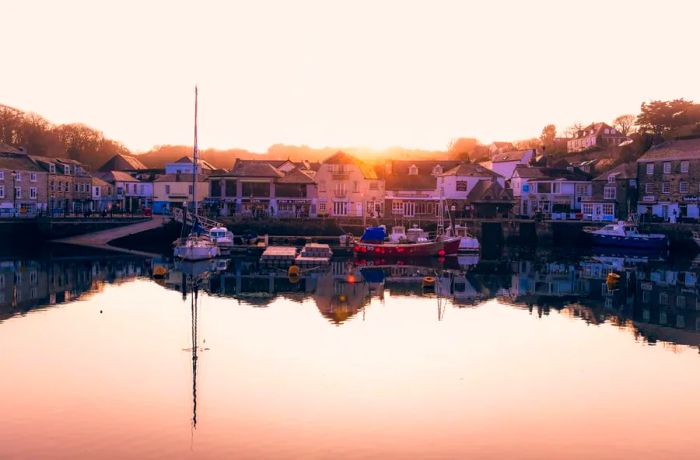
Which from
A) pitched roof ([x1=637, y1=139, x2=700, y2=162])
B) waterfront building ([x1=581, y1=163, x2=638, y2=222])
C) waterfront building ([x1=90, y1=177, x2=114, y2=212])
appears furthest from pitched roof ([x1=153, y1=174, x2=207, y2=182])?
pitched roof ([x1=637, y1=139, x2=700, y2=162])

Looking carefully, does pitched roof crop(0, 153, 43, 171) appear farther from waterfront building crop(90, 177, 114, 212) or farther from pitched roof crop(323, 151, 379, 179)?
pitched roof crop(323, 151, 379, 179)

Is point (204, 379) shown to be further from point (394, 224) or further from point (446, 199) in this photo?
point (446, 199)

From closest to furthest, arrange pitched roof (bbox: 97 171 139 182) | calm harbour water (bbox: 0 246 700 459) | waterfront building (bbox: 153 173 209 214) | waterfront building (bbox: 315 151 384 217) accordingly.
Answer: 1. calm harbour water (bbox: 0 246 700 459)
2. waterfront building (bbox: 315 151 384 217)
3. waterfront building (bbox: 153 173 209 214)
4. pitched roof (bbox: 97 171 139 182)

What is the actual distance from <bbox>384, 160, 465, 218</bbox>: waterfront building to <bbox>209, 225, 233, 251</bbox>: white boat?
25.0 metres

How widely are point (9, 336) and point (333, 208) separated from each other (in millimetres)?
58237

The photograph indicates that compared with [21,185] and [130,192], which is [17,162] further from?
[130,192]

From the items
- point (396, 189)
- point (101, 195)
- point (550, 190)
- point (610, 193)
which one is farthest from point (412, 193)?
point (101, 195)

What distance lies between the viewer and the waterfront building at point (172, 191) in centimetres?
9275

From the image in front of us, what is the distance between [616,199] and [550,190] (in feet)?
27.3

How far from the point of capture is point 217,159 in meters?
162

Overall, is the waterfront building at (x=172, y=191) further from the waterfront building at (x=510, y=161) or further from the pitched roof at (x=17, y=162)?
the waterfront building at (x=510, y=161)

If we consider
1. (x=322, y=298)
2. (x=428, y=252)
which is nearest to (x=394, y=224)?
(x=428, y=252)

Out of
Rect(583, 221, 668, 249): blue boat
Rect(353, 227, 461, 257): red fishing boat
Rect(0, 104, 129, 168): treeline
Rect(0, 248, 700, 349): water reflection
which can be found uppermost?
Rect(0, 104, 129, 168): treeline

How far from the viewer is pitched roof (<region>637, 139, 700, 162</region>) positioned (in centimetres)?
7866
